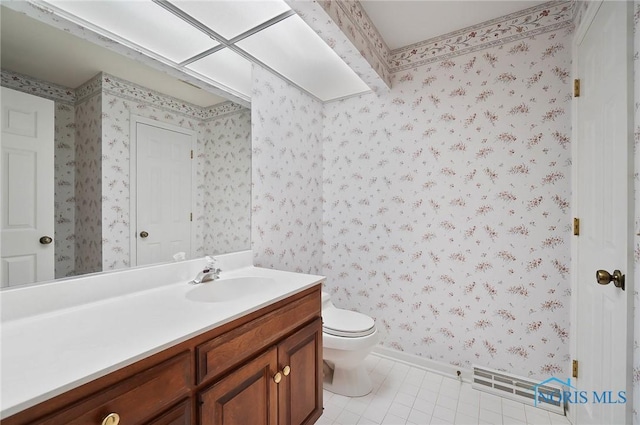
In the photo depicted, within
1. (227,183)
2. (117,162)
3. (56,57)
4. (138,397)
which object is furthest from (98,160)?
(138,397)

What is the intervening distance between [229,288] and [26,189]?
833 millimetres

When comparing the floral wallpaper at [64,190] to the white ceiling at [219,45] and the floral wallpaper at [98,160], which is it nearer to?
the floral wallpaper at [98,160]

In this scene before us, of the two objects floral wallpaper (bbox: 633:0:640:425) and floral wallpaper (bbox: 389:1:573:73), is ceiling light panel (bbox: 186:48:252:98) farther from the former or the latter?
floral wallpaper (bbox: 633:0:640:425)

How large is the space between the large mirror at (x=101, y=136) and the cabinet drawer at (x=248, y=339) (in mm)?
595

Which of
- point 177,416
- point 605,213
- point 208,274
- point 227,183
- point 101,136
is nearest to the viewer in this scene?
point 177,416

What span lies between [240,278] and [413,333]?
4.83ft

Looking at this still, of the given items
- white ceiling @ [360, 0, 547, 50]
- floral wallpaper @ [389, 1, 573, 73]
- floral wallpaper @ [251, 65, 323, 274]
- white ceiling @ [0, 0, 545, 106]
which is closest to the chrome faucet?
floral wallpaper @ [251, 65, 323, 274]

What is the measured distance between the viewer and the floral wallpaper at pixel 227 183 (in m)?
1.48

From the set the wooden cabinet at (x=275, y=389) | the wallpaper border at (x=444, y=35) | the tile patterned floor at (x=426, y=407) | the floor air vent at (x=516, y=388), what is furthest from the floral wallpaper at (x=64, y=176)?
the floor air vent at (x=516, y=388)

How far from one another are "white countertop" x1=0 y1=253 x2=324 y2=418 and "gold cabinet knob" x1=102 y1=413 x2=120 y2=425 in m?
0.11

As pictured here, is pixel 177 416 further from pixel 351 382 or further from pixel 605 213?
pixel 605 213

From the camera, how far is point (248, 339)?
3.17 ft

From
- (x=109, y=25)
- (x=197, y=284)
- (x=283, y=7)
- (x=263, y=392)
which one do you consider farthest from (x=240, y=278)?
(x=283, y=7)

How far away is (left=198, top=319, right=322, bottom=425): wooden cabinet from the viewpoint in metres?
0.86
